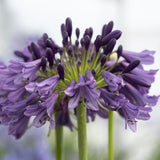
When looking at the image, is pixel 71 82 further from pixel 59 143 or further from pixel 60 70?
pixel 59 143

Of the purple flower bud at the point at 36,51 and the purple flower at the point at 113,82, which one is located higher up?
the purple flower bud at the point at 36,51

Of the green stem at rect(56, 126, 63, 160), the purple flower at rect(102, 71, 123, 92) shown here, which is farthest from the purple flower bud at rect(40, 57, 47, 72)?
the green stem at rect(56, 126, 63, 160)

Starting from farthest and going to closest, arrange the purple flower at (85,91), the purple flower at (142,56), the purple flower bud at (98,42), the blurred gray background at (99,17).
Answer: the blurred gray background at (99,17), the purple flower at (142,56), the purple flower bud at (98,42), the purple flower at (85,91)

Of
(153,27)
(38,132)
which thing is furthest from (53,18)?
(38,132)

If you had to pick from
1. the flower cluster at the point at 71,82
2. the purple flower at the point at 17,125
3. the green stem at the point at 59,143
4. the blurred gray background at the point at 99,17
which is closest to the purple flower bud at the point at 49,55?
the flower cluster at the point at 71,82

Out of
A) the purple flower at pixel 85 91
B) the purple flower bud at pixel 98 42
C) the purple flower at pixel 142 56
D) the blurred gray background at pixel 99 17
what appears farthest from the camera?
the blurred gray background at pixel 99 17

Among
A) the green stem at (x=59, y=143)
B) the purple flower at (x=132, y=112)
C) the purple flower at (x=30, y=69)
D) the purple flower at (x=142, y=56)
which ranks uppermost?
the purple flower at (x=30, y=69)

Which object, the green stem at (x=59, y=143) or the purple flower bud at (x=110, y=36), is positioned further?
the green stem at (x=59, y=143)

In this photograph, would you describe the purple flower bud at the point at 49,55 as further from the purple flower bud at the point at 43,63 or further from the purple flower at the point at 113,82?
the purple flower at the point at 113,82

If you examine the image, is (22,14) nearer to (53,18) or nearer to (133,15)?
(53,18)
